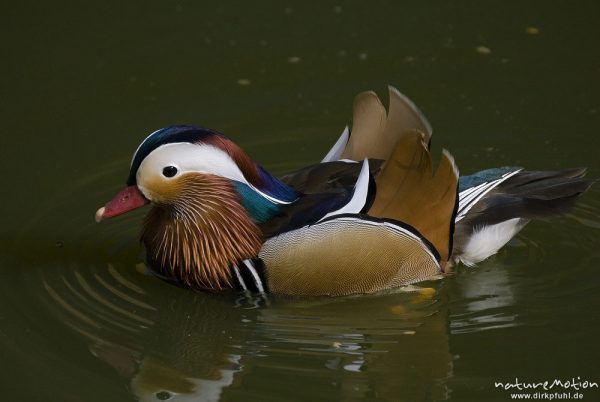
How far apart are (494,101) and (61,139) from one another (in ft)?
9.31

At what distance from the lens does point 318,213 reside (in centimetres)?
538

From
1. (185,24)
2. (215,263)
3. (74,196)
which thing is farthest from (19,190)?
(185,24)

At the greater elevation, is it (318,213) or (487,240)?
(318,213)

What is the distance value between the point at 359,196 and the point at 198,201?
2.67 feet

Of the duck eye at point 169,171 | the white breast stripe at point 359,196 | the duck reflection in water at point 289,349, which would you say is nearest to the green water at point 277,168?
the duck reflection in water at point 289,349

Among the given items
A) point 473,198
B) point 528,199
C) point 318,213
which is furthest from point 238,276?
point 528,199

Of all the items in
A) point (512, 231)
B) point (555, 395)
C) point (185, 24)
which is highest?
point (185, 24)

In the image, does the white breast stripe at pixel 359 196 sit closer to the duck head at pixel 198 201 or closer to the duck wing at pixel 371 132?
the duck head at pixel 198 201

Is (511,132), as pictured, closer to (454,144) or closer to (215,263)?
(454,144)

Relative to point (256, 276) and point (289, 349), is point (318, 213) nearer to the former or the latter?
point (256, 276)

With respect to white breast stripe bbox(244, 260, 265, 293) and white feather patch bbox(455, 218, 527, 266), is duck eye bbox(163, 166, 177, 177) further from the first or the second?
white feather patch bbox(455, 218, 527, 266)

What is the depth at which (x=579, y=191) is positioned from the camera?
575cm

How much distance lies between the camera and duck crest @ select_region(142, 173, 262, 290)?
5.52 meters

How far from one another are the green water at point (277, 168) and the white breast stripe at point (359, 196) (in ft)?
1.53
